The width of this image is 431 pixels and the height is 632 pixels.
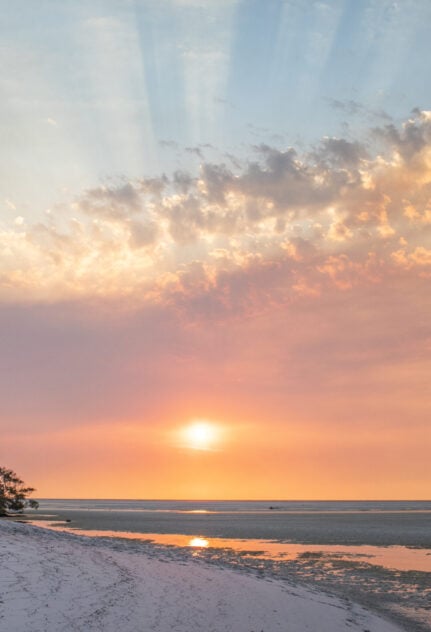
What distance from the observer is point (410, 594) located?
84.8ft

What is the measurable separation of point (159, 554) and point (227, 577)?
30.6 feet

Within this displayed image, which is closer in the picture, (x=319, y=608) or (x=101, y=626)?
(x=101, y=626)

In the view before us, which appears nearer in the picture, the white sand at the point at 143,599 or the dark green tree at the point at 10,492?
the white sand at the point at 143,599

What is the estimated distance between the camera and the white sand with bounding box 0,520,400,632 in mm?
15250

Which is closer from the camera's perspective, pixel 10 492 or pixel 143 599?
pixel 143 599

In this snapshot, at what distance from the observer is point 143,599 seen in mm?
18938

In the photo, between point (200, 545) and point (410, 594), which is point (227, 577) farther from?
point (200, 545)

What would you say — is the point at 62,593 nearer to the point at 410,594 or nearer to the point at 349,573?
the point at 410,594

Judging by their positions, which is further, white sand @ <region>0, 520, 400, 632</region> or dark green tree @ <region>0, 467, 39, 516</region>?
dark green tree @ <region>0, 467, 39, 516</region>

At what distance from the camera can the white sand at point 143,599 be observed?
1525cm

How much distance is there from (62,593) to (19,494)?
79767 mm

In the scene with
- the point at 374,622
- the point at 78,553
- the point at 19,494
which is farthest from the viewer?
the point at 19,494

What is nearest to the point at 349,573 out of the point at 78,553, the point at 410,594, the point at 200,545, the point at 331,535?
the point at 410,594

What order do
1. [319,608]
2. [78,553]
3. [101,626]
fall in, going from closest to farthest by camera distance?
1. [101,626]
2. [319,608]
3. [78,553]
